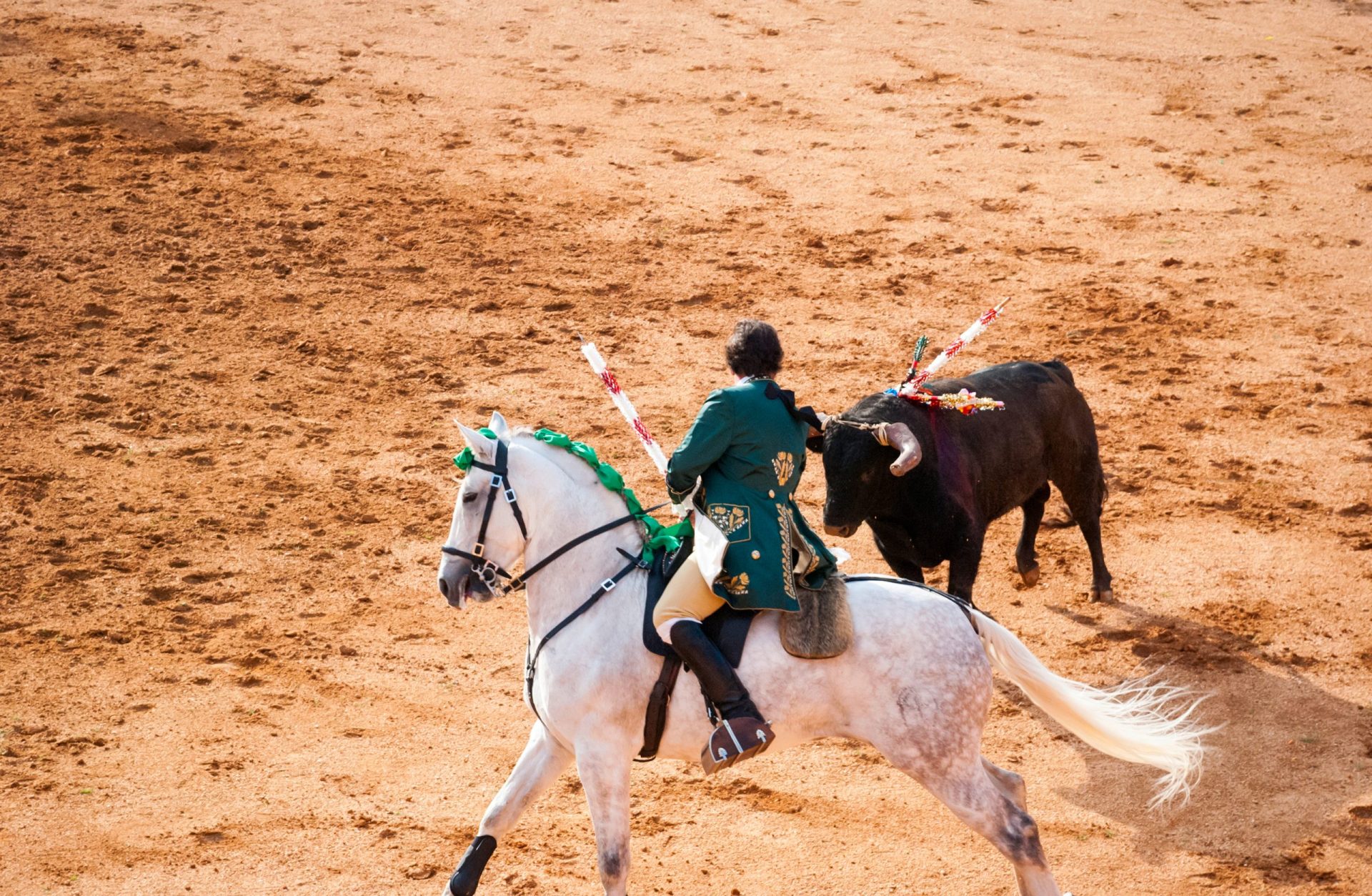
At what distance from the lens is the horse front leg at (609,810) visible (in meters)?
6.06

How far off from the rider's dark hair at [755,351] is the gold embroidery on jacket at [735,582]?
2.85ft

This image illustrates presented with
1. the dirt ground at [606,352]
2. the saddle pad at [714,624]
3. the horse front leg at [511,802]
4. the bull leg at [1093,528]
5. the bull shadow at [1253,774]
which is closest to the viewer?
the saddle pad at [714,624]

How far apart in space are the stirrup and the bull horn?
50.4 inches

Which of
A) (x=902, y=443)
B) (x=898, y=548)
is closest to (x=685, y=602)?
(x=902, y=443)

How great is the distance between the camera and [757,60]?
1870 centimetres

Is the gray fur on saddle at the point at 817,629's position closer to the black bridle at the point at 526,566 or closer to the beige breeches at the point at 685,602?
the beige breeches at the point at 685,602

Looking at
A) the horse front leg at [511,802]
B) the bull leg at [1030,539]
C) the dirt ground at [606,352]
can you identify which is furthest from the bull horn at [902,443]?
the bull leg at [1030,539]

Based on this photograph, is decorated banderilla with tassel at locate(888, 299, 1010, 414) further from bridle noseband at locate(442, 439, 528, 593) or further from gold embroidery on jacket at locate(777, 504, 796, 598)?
bridle noseband at locate(442, 439, 528, 593)

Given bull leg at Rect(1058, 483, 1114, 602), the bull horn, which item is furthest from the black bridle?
bull leg at Rect(1058, 483, 1114, 602)

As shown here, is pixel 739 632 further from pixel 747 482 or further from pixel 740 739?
pixel 747 482

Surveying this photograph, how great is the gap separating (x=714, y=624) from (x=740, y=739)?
52 centimetres

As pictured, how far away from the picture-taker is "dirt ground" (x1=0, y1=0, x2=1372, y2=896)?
7582 millimetres

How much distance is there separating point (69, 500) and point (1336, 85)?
1555cm

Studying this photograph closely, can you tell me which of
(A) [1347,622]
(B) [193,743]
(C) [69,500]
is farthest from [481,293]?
(A) [1347,622]
